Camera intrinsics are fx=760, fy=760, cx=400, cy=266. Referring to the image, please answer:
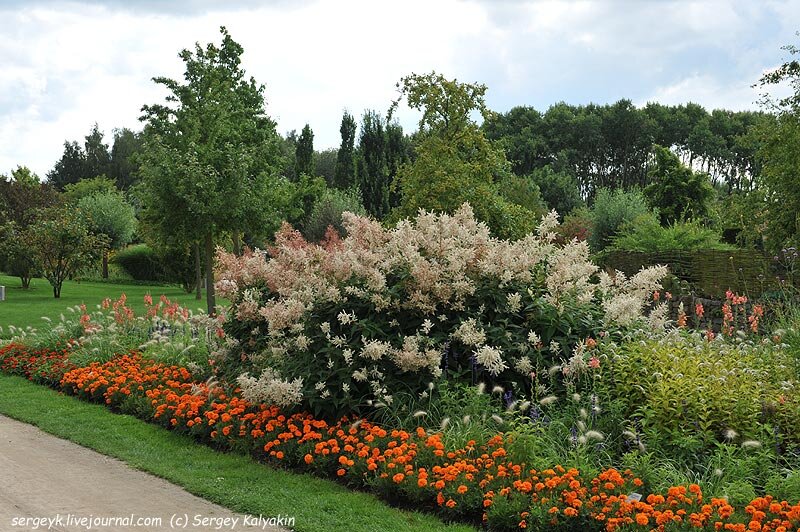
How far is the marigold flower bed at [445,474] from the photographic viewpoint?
412 centimetres

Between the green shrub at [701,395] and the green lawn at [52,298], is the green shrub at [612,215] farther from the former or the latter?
the green shrub at [701,395]

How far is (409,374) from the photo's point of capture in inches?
245

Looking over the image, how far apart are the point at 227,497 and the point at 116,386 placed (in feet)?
11.9

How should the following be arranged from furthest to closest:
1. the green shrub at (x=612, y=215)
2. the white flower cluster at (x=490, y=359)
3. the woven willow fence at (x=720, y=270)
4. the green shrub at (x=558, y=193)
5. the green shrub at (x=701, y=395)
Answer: the green shrub at (x=558, y=193) < the green shrub at (x=612, y=215) < the woven willow fence at (x=720, y=270) < the white flower cluster at (x=490, y=359) < the green shrub at (x=701, y=395)

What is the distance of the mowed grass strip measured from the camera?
465 cm

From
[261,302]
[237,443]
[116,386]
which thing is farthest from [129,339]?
[237,443]

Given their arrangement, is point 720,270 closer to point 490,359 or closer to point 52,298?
point 490,359

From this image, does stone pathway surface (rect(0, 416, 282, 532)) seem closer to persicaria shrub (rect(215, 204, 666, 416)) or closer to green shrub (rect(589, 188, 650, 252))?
persicaria shrub (rect(215, 204, 666, 416))

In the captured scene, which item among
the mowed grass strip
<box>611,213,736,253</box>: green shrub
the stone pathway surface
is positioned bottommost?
the stone pathway surface

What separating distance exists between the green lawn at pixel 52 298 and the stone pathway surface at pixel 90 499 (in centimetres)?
884

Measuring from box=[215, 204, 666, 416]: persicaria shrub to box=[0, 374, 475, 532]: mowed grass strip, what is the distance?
72 centimetres

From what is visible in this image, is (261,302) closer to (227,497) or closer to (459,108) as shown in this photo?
(227,497)

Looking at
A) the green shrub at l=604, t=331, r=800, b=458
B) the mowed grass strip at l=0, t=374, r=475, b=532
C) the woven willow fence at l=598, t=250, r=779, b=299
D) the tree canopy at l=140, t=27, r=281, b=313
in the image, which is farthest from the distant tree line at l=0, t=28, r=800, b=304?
the green shrub at l=604, t=331, r=800, b=458

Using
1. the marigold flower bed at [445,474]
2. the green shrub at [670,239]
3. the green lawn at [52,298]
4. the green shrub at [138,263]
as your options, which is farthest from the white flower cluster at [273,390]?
the green shrub at [138,263]
